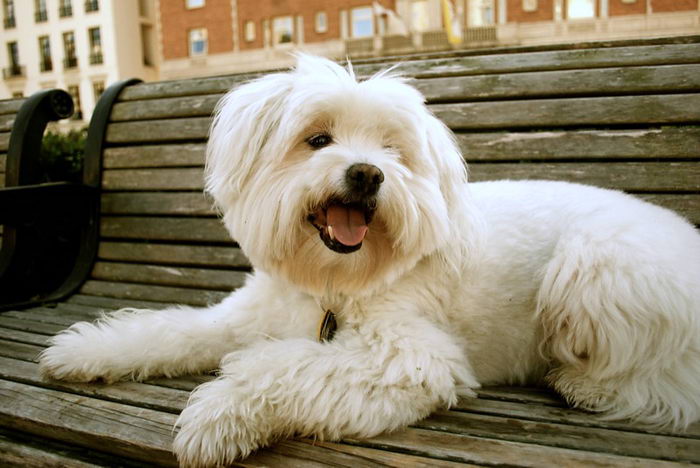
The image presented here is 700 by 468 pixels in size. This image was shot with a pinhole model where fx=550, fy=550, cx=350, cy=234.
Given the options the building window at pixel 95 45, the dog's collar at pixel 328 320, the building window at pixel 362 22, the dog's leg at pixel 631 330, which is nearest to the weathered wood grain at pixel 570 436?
the dog's leg at pixel 631 330

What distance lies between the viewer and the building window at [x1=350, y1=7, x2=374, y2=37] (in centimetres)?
2253

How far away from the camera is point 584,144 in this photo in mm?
2238

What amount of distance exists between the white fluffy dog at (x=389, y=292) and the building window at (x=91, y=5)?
493 inches

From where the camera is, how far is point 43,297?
278 centimetres

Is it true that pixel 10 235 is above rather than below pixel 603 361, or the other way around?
above

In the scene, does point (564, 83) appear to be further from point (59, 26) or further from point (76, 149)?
point (59, 26)

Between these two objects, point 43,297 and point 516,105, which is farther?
point 43,297

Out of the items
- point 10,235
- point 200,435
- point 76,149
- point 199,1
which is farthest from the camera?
point 199,1

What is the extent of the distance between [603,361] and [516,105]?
1.24 metres

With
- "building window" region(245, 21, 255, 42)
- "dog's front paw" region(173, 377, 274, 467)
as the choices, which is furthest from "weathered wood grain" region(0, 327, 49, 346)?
"building window" region(245, 21, 255, 42)

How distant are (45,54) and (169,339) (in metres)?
19.1

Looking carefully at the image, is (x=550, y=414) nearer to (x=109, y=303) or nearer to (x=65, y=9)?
(x=109, y=303)

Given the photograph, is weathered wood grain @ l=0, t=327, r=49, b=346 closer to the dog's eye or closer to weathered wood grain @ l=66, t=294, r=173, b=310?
weathered wood grain @ l=66, t=294, r=173, b=310

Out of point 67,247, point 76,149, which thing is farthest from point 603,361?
point 76,149
